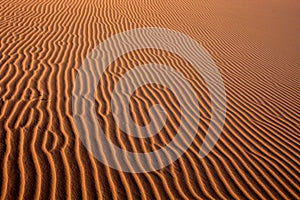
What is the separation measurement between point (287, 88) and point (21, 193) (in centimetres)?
666

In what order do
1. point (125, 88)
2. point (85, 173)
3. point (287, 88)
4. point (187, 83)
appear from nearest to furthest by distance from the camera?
point (85, 173) < point (125, 88) < point (187, 83) < point (287, 88)

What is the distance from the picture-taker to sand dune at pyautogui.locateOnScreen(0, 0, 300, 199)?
3168 millimetres

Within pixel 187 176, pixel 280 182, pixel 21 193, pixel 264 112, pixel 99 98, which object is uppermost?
pixel 99 98

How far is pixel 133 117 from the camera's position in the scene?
4449 millimetres

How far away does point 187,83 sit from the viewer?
603 cm

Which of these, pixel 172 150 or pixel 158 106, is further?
pixel 158 106

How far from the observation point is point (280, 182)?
12.0 feet

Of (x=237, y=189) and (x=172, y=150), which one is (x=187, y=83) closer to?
(x=172, y=150)

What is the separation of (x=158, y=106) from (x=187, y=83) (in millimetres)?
1415

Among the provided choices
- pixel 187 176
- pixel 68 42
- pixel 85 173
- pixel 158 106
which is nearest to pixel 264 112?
pixel 158 106

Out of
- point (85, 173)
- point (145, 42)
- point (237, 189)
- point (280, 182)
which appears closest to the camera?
point (85, 173)

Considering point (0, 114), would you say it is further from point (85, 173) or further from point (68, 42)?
point (68, 42)

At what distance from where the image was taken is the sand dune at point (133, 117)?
10.4 ft

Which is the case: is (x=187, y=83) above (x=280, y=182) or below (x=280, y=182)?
above
